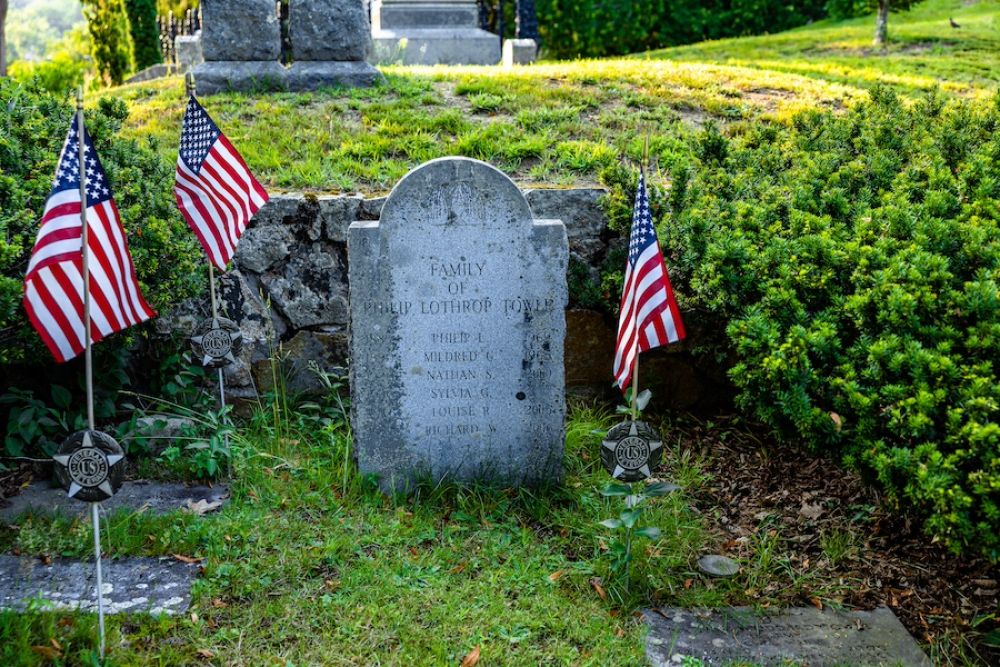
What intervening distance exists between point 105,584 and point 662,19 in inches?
684

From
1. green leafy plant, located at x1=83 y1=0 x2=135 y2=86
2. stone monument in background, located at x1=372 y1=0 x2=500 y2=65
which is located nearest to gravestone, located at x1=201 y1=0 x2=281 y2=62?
stone monument in background, located at x1=372 y1=0 x2=500 y2=65

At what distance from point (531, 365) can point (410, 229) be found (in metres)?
0.89

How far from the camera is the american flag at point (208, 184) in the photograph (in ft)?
16.0

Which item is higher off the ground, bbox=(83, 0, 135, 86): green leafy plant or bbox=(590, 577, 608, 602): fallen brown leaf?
bbox=(83, 0, 135, 86): green leafy plant

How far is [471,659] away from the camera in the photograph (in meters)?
3.58

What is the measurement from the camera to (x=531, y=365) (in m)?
4.81

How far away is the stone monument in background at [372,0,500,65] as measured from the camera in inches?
486

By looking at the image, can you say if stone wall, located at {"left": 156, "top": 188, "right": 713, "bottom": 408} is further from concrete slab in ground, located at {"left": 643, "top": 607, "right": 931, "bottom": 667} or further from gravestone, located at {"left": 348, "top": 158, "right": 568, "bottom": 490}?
concrete slab in ground, located at {"left": 643, "top": 607, "right": 931, "bottom": 667}

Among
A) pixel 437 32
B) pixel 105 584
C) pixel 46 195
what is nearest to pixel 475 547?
pixel 105 584

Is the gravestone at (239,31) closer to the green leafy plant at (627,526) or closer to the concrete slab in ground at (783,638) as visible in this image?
the green leafy plant at (627,526)

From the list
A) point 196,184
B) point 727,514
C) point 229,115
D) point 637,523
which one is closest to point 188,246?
point 196,184

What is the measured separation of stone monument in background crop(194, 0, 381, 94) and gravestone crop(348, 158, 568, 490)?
13.3ft

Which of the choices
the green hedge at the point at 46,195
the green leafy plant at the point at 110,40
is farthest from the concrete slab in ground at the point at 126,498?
the green leafy plant at the point at 110,40

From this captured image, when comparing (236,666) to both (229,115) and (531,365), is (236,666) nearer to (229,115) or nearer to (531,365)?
(531,365)
